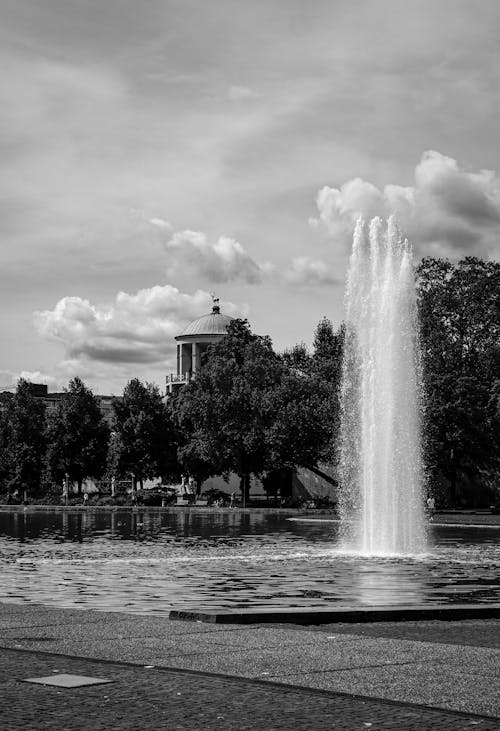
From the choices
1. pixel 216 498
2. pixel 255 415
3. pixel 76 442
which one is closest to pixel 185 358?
pixel 76 442

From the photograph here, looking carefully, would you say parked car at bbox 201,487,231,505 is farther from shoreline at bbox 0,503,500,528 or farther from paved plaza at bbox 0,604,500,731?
paved plaza at bbox 0,604,500,731

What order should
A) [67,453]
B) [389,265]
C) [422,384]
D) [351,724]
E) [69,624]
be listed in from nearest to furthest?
[351,724]
[69,624]
[389,265]
[422,384]
[67,453]

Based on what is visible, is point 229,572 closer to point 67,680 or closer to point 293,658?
point 293,658

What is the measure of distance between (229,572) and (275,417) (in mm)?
59639

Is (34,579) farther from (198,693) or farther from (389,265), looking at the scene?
(389,265)

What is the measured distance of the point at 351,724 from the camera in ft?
26.5

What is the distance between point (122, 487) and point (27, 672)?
376 feet

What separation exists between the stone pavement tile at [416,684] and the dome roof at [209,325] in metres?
131

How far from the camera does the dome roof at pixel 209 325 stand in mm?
142000

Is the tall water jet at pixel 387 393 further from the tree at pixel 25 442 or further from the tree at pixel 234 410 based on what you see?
the tree at pixel 25 442

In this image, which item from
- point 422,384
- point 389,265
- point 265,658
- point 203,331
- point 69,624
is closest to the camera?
point 265,658

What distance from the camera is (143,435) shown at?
104 m

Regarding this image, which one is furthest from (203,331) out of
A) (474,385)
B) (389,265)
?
(389,265)

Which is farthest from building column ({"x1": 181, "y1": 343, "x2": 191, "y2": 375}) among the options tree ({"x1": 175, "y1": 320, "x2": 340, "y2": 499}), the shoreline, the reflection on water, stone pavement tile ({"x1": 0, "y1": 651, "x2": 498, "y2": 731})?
stone pavement tile ({"x1": 0, "y1": 651, "x2": 498, "y2": 731})
